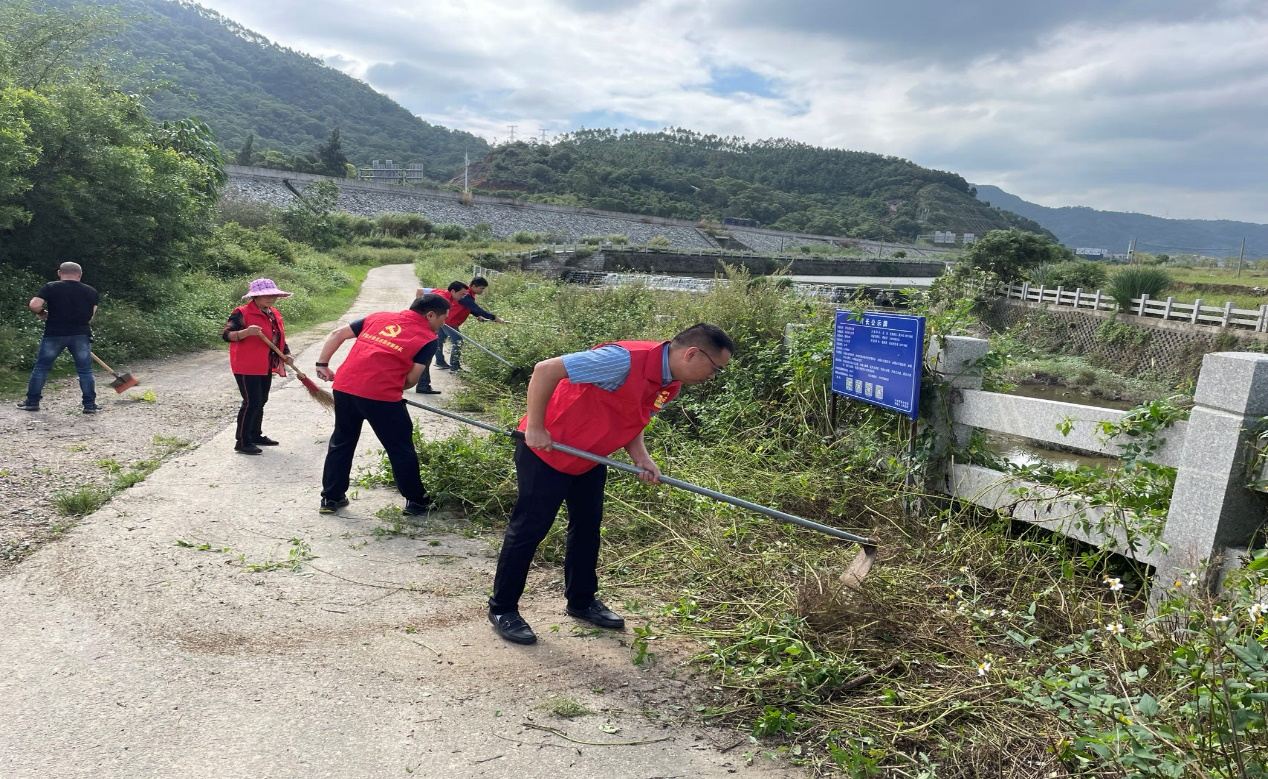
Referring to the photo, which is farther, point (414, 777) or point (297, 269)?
Result: point (297, 269)

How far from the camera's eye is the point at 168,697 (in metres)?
3.09

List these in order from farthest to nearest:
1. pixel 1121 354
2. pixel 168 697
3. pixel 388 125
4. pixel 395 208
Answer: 1. pixel 388 125
2. pixel 395 208
3. pixel 1121 354
4. pixel 168 697

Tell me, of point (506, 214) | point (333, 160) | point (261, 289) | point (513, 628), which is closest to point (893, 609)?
point (513, 628)

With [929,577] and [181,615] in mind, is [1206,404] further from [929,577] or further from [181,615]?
[181,615]

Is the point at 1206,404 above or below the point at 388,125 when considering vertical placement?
below

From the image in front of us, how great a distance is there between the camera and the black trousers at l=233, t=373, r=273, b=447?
6.87 meters

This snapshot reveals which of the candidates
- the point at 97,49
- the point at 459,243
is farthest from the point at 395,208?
the point at 97,49

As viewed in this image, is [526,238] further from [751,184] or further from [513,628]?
[751,184]

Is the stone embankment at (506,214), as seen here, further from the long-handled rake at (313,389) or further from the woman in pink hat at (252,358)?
the long-handled rake at (313,389)

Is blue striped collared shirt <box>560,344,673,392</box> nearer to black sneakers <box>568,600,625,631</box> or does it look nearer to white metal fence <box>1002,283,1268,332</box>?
black sneakers <box>568,600,625,631</box>

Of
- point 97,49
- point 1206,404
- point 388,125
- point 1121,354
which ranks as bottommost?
point 1121,354

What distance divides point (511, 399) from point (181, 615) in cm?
526

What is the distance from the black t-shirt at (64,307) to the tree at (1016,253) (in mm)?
31016

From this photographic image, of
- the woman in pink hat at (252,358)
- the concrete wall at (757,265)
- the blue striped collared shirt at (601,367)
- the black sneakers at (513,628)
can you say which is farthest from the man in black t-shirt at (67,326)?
the concrete wall at (757,265)
